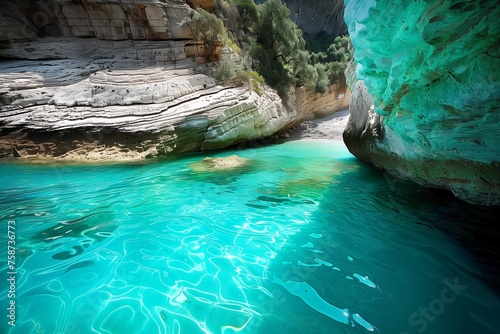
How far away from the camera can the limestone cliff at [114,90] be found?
8227 millimetres

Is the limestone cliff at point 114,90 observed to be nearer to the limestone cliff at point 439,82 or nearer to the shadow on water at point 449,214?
the shadow on water at point 449,214

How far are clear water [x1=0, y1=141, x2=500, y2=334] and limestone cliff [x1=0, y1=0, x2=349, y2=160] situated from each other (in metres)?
3.36

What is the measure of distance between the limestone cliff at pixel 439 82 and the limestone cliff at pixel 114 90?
663 centimetres

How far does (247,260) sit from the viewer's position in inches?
114

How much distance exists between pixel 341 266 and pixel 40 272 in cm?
342

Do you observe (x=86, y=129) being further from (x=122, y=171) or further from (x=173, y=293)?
(x=173, y=293)

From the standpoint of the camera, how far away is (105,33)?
1159cm

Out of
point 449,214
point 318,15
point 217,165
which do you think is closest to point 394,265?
point 449,214

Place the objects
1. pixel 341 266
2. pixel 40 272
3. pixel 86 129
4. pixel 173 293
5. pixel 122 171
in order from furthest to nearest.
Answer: pixel 86 129 → pixel 122 171 → pixel 341 266 → pixel 40 272 → pixel 173 293

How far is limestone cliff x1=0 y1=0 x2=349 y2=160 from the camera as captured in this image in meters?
8.23

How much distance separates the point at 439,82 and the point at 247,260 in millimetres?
3275

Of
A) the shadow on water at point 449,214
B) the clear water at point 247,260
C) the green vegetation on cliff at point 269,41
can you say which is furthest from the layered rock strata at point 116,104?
the shadow on water at point 449,214

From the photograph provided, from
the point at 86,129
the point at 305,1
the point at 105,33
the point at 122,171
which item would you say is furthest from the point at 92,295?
the point at 305,1

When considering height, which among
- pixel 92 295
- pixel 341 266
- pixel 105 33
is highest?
pixel 105 33
